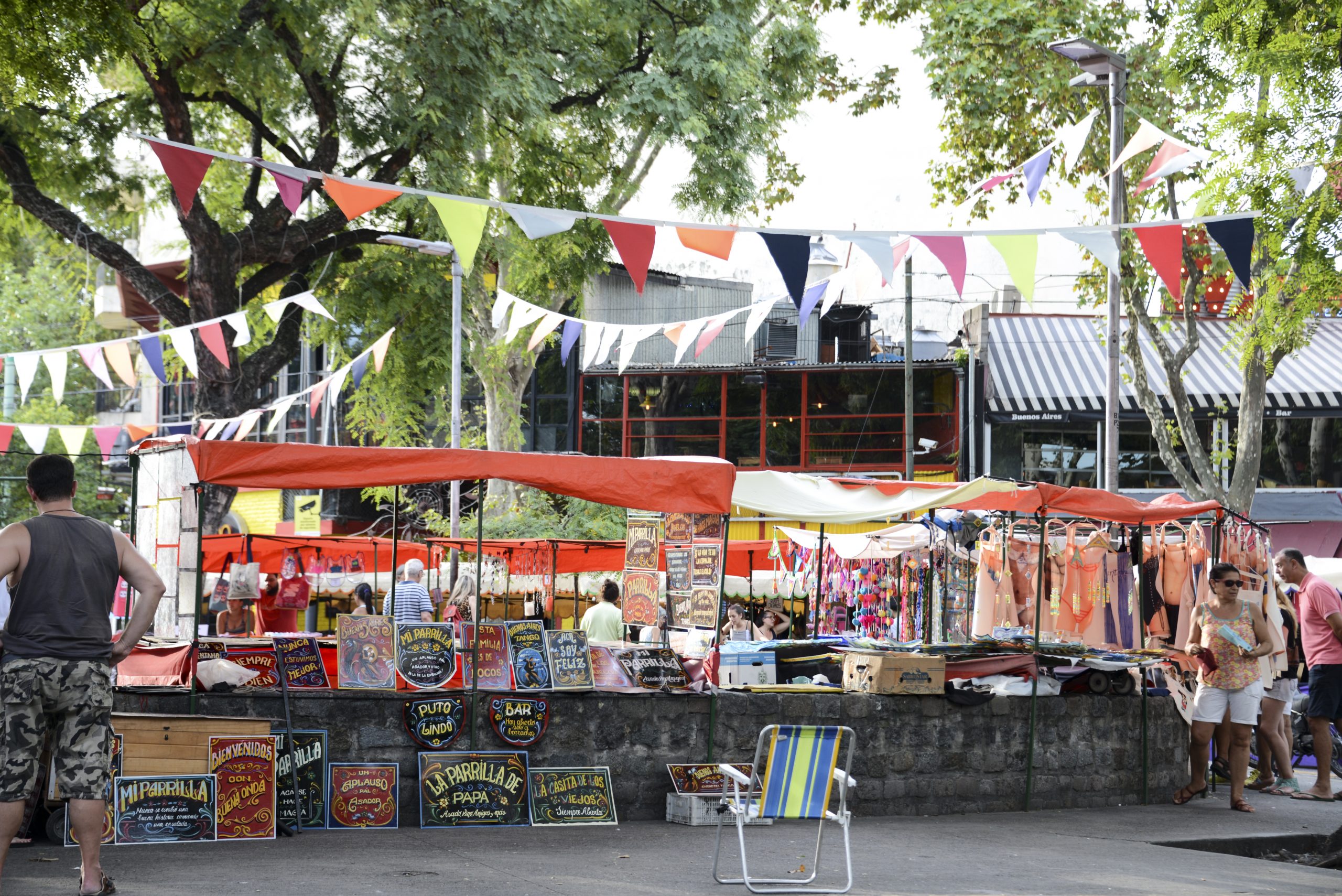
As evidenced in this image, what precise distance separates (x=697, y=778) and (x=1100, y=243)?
16.1ft

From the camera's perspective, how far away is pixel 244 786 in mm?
→ 7617

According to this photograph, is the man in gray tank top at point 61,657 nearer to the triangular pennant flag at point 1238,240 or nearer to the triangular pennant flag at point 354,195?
the triangular pennant flag at point 354,195

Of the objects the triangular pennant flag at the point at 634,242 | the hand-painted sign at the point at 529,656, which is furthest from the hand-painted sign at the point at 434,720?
the triangular pennant flag at the point at 634,242

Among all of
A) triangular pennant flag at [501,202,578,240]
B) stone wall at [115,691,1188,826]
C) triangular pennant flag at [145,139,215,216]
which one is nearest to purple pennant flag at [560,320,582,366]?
triangular pennant flag at [501,202,578,240]

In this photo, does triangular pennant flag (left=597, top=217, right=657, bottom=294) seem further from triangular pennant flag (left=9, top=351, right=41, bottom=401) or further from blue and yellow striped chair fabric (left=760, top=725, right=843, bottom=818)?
triangular pennant flag (left=9, top=351, right=41, bottom=401)

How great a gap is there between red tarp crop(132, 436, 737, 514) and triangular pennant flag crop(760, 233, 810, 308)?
5.36 ft

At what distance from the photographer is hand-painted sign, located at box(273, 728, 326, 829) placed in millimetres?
7898

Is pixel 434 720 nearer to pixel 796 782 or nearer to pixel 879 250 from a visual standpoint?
pixel 796 782

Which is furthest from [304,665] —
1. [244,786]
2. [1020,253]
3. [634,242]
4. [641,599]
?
[1020,253]

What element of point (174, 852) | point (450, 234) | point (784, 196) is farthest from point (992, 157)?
point (174, 852)

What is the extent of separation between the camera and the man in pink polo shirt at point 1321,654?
10875mm

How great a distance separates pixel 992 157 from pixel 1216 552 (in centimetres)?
850

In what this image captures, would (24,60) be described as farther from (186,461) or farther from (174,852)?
(174,852)

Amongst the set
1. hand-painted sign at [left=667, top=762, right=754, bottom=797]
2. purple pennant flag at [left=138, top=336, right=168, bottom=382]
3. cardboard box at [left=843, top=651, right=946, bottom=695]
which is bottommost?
hand-painted sign at [left=667, top=762, right=754, bottom=797]
